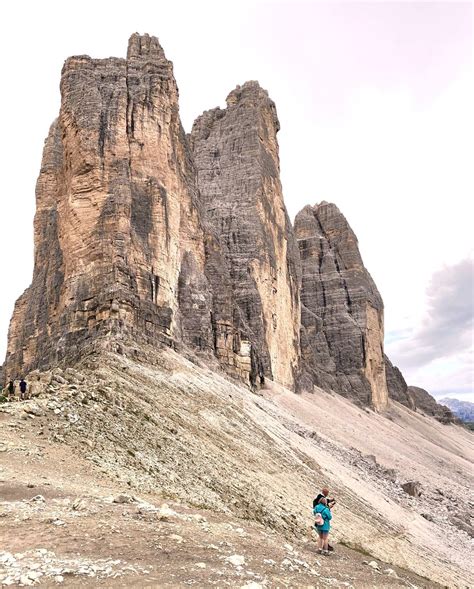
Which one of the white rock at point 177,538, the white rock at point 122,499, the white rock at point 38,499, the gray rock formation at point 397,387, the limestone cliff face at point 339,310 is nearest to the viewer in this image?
the white rock at point 177,538

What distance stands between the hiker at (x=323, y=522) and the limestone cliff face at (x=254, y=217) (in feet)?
118

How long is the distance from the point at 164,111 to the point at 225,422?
25.1 meters

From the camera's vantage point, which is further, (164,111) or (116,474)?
(164,111)

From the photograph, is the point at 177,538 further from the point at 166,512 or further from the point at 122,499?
the point at 122,499

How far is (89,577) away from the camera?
272 inches

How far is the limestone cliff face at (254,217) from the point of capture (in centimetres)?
5481

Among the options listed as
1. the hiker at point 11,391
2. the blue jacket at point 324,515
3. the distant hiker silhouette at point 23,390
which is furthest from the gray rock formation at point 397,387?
the blue jacket at point 324,515

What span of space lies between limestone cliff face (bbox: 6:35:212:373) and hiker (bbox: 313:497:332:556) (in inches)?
696

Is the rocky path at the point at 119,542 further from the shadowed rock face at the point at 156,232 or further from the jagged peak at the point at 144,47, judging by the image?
the jagged peak at the point at 144,47

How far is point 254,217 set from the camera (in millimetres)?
58969

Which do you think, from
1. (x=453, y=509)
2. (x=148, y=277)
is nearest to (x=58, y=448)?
(x=148, y=277)

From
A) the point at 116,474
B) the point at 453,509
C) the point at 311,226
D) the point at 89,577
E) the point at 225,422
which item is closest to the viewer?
the point at 89,577

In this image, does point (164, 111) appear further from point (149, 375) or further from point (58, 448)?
point (58, 448)

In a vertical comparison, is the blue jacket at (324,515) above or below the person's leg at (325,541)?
above
